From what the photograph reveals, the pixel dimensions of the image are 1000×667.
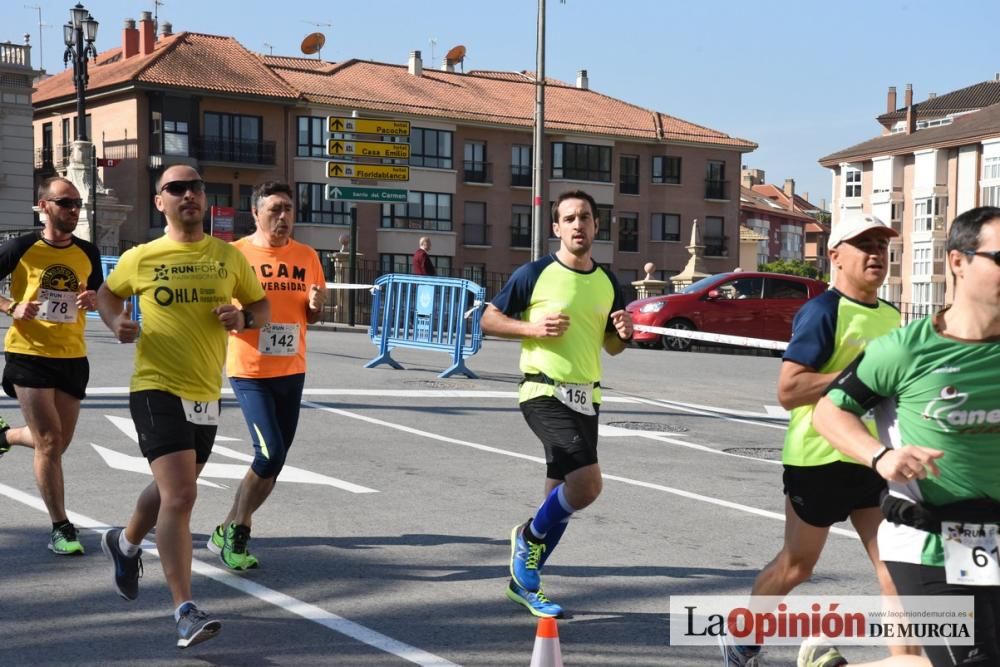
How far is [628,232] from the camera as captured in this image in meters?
75.2

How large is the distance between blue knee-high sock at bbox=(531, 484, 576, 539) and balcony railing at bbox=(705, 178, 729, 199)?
237 ft

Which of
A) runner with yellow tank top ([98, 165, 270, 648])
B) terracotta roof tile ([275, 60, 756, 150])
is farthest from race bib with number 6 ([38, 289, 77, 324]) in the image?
terracotta roof tile ([275, 60, 756, 150])

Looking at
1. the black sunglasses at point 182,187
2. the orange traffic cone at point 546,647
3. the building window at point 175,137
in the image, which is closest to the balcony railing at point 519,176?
the building window at point 175,137

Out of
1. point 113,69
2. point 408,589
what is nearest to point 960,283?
point 408,589

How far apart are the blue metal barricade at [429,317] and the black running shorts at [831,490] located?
42.7 feet

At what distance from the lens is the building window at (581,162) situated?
72625 millimetres

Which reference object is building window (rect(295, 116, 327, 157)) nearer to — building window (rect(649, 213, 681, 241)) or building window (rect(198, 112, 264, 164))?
building window (rect(198, 112, 264, 164))

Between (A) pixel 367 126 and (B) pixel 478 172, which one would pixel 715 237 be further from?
(A) pixel 367 126

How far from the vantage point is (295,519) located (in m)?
8.41

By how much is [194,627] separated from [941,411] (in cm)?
304

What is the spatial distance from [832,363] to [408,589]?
2.75 metres

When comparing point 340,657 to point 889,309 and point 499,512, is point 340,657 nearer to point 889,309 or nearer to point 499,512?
point 889,309

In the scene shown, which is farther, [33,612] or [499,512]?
[499,512]

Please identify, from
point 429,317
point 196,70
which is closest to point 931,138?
point 196,70
